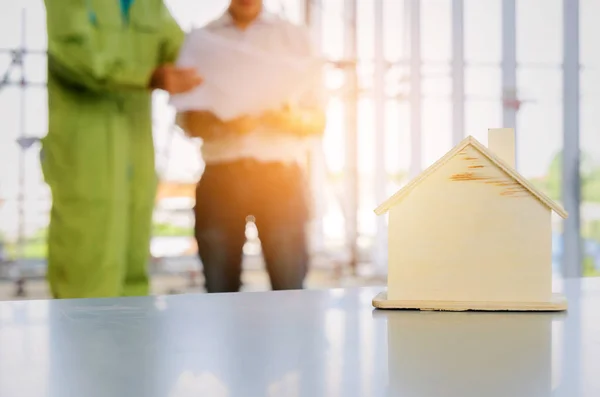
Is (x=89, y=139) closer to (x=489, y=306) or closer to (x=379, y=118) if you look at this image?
(x=379, y=118)

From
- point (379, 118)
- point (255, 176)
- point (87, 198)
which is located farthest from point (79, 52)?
point (379, 118)

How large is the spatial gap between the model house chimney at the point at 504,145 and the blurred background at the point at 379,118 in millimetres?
1208

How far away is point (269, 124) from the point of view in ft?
5.72

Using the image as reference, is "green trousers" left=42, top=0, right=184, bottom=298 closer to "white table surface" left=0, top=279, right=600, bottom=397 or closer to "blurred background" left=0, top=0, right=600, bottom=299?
"blurred background" left=0, top=0, right=600, bottom=299

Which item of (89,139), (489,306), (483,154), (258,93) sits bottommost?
(489,306)

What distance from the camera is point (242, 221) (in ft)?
5.72

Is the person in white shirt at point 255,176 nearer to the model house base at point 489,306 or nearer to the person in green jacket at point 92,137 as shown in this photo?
the person in green jacket at point 92,137

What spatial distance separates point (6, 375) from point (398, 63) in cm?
178

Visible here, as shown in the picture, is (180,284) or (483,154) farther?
(180,284)

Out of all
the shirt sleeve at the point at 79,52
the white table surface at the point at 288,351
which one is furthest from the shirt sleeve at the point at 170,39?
the white table surface at the point at 288,351

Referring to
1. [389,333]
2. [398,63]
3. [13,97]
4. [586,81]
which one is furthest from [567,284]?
[586,81]

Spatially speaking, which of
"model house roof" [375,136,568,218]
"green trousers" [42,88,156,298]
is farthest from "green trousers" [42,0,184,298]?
"model house roof" [375,136,568,218]

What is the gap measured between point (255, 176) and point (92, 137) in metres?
0.42

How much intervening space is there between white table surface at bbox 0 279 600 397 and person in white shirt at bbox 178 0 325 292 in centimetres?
120
